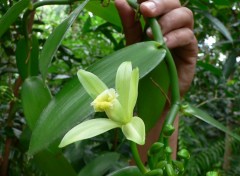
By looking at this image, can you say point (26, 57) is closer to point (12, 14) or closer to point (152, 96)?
point (12, 14)

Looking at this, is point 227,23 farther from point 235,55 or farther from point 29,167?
point 29,167

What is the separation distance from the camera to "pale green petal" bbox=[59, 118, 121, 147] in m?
0.38

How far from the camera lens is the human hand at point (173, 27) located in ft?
2.01

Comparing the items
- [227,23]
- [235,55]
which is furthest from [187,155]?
[227,23]

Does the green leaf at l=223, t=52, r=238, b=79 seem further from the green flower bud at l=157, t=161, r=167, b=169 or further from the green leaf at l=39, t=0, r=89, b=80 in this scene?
the green flower bud at l=157, t=161, r=167, b=169

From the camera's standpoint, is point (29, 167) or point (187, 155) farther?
point (29, 167)

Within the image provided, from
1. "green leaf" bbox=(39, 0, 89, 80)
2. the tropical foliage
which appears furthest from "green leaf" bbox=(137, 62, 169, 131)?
"green leaf" bbox=(39, 0, 89, 80)

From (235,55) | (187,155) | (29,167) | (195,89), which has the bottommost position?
(195,89)

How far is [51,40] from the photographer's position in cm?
52

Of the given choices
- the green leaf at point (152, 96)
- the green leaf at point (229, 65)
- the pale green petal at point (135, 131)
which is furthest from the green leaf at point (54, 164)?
the green leaf at point (229, 65)

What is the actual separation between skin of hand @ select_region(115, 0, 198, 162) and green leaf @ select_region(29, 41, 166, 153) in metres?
0.10

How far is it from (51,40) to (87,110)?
0.14 meters

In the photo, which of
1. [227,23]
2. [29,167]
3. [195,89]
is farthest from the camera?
[195,89]

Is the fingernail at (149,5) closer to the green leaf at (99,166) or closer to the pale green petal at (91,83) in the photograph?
the pale green petal at (91,83)
